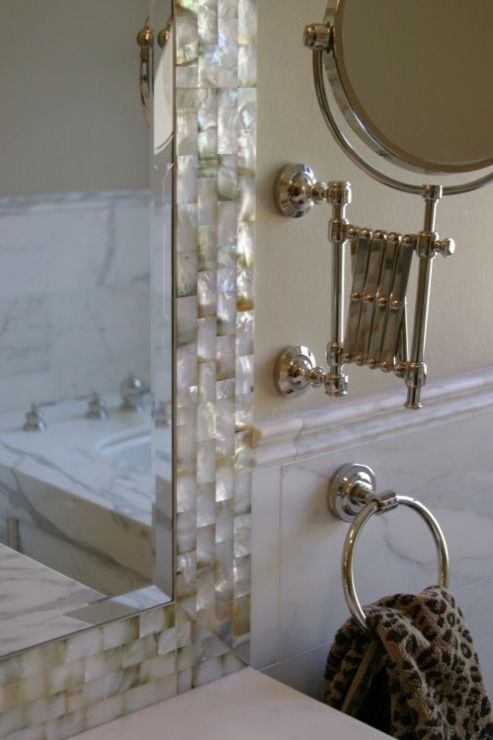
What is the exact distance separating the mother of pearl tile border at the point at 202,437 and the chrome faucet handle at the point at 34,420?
15cm

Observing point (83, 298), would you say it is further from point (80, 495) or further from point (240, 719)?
point (240, 719)

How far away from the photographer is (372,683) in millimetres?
1190

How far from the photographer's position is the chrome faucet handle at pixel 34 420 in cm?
97

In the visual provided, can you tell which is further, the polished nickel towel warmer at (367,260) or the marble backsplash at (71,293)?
the polished nickel towel warmer at (367,260)

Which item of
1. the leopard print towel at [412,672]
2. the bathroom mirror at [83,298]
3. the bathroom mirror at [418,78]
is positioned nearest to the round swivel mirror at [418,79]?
the bathroom mirror at [418,78]

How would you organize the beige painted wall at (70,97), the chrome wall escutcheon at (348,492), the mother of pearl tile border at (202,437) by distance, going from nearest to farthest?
the beige painted wall at (70,97), the mother of pearl tile border at (202,437), the chrome wall escutcheon at (348,492)

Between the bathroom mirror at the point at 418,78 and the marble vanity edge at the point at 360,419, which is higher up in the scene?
the bathroom mirror at the point at 418,78

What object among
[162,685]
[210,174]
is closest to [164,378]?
[210,174]

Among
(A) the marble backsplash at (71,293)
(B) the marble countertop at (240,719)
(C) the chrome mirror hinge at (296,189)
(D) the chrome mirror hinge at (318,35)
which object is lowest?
(B) the marble countertop at (240,719)

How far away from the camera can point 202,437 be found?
1119 millimetres

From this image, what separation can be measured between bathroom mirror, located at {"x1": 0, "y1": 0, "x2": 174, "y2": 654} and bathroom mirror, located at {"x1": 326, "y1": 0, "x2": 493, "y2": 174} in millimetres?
168

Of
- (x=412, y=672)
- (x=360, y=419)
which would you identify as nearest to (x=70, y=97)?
(x=360, y=419)

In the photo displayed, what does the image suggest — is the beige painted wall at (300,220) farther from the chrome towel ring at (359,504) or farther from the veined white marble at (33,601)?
the veined white marble at (33,601)

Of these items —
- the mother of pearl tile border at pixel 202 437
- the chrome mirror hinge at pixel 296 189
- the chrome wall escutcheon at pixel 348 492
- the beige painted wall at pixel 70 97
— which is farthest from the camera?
the chrome wall escutcheon at pixel 348 492
